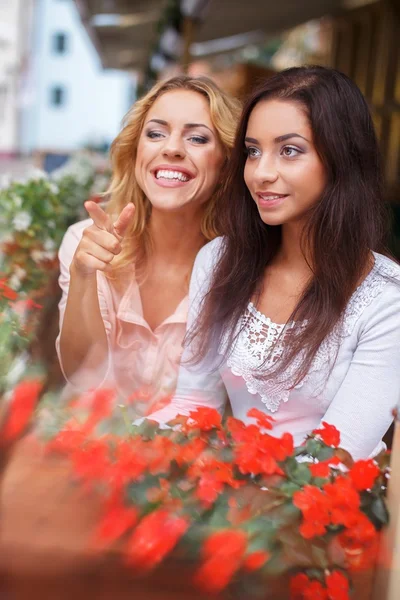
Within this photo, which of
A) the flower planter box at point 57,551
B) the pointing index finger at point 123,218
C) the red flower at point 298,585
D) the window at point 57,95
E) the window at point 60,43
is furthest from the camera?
the window at point 60,43

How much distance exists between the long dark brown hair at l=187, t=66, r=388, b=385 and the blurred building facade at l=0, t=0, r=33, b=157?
108 ft

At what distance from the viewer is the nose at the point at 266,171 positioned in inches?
64.9

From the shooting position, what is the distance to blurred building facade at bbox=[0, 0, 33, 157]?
33750mm

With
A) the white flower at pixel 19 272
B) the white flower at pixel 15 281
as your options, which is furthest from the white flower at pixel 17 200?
the white flower at pixel 15 281

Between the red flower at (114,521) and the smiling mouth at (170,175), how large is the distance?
3.92 feet

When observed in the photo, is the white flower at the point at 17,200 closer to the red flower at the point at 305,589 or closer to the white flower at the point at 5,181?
the white flower at the point at 5,181

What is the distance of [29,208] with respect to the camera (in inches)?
121

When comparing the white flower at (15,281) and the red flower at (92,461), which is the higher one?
the red flower at (92,461)

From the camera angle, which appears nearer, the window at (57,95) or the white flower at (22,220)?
the white flower at (22,220)

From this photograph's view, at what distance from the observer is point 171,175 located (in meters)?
1.99

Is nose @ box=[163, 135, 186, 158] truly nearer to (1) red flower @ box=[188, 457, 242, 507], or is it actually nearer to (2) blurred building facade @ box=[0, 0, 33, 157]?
(1) red flower @ box=[188, 457, 242, 507]

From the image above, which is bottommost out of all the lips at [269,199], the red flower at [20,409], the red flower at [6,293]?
the red flower at [6,293]

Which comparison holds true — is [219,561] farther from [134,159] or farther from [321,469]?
[134,159]

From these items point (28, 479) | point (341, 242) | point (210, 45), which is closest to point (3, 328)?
point (28, 479)
